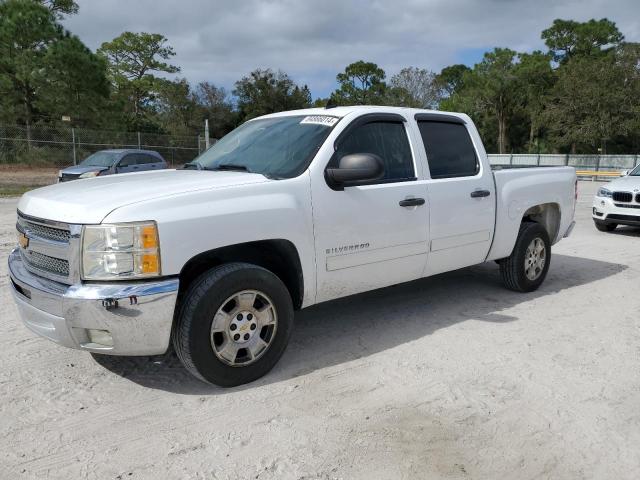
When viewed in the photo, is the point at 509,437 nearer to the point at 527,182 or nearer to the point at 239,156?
the point at 239,156

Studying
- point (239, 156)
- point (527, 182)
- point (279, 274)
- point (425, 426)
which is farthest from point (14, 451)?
point (527, 182)

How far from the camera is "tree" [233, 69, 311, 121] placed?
5159cm

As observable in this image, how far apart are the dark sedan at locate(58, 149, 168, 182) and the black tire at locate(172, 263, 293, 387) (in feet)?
42.4

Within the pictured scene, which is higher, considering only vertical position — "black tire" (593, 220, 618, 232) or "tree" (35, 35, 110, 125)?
"tree" (35, 35, 110, 125)

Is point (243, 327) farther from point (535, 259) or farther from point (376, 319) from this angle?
point (535, 259)

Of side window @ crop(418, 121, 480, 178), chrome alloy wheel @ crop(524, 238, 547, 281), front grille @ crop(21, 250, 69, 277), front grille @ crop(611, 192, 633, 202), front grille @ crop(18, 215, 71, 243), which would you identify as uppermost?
side window @ crop(418, 121, 480, 178)

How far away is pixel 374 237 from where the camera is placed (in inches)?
164

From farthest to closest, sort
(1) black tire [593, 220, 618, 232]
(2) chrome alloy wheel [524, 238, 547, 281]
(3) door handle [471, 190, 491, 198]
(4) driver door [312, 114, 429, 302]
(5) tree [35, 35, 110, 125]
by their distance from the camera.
Answer: (5) tree [35, 35, 110, 125], (1) black tire [593, 220, 618, 232], (2) chrome alloy wheel [524, 238, 547, 281], (3) door handle [471, 190, 491, 198], (4) driver door [312, 114, 429, 302]

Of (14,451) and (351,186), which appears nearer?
(14,451)

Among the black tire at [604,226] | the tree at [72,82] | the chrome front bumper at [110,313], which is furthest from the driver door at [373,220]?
the tree at [72,82]

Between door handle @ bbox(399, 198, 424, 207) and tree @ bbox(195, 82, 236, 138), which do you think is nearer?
door handle @ bbox(399, 198, 424, 207)

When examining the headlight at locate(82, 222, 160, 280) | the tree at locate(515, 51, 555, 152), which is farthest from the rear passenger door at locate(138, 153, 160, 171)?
the tree at locate(515, 51, 555, 152)

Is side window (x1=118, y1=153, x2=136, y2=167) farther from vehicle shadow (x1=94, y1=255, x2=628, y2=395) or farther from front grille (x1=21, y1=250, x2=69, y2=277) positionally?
front grille (x1=21, y1=250, x2=69, y2=277)

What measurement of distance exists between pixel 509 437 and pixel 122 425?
222cm
